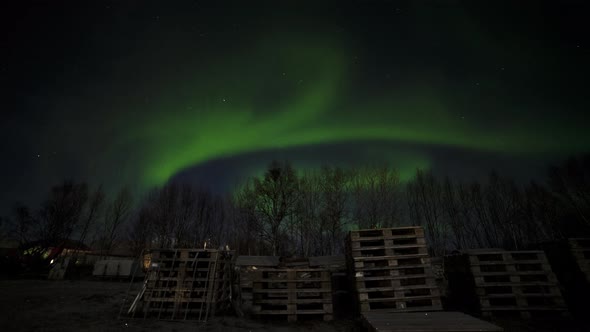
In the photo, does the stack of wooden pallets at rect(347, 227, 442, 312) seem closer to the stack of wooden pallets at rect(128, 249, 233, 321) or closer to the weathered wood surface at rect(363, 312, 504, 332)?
the weathered wood surface at rect(363, 312, 504, 332)

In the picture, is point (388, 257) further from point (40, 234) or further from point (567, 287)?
point (40, 234)

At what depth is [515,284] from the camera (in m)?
7.84

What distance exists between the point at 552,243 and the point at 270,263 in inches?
467

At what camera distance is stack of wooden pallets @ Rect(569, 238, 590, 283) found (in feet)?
25.4

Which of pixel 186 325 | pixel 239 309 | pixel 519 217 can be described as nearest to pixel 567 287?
pixel 239 309

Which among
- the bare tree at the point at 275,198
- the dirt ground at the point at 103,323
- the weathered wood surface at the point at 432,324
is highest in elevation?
the bare tree at the point at 275,198

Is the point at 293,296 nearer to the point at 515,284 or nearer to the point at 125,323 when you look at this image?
the point at 125,323

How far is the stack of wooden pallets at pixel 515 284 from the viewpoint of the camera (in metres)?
Result: 7.64

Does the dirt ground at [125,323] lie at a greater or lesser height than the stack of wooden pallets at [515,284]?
lesser

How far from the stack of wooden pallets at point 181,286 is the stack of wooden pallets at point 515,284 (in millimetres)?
8958


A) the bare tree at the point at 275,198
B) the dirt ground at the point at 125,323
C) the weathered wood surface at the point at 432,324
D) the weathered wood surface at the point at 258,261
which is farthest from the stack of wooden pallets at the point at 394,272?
the bare tree at the point at 275,198

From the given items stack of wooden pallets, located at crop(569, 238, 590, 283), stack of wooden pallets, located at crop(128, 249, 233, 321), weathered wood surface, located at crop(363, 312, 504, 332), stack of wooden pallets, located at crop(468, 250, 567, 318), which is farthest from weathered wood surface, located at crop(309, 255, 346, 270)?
stack of wooden pallets, located at crop(569, 238, 590, 283)

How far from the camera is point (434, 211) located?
3278 centimetres

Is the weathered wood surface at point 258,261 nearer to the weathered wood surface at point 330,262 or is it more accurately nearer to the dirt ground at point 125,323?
the weathered wood surface at point 330,262
